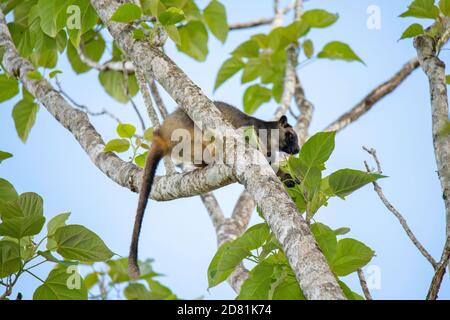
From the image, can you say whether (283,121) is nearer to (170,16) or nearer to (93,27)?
(93,27)

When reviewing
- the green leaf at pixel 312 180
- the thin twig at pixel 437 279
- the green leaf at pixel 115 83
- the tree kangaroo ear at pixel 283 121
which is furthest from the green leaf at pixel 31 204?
the tree kangaroo ear at pixel 283 121

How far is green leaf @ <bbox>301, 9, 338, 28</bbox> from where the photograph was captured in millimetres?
6379

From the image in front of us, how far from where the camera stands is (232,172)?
9.56 feet

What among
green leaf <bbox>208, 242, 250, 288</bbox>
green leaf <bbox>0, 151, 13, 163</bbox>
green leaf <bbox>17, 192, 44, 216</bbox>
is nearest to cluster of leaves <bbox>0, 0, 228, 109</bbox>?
green leaf <bbox>0, 151, 13, 163</bbox>

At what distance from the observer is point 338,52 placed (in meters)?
6.47

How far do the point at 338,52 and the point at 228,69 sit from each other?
127 centimetres

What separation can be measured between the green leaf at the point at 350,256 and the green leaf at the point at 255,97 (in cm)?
392

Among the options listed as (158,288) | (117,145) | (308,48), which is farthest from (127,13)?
(308,48)

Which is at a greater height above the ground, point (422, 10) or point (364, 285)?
point (422, 10)

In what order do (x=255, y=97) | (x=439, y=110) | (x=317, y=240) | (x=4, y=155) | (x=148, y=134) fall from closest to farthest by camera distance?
(x=317, y=240)
(x=439, y=110)
(x=4, y=155)
(x=148, y=134)
(x=255, y=97)

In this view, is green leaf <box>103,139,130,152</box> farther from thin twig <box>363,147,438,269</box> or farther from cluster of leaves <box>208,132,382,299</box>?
thin twig <box>363,147,438,269</box>

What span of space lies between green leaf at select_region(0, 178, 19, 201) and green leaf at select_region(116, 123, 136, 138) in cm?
82

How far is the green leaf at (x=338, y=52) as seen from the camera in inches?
252

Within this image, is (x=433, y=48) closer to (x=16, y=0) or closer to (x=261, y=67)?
(x=261, y=67)
